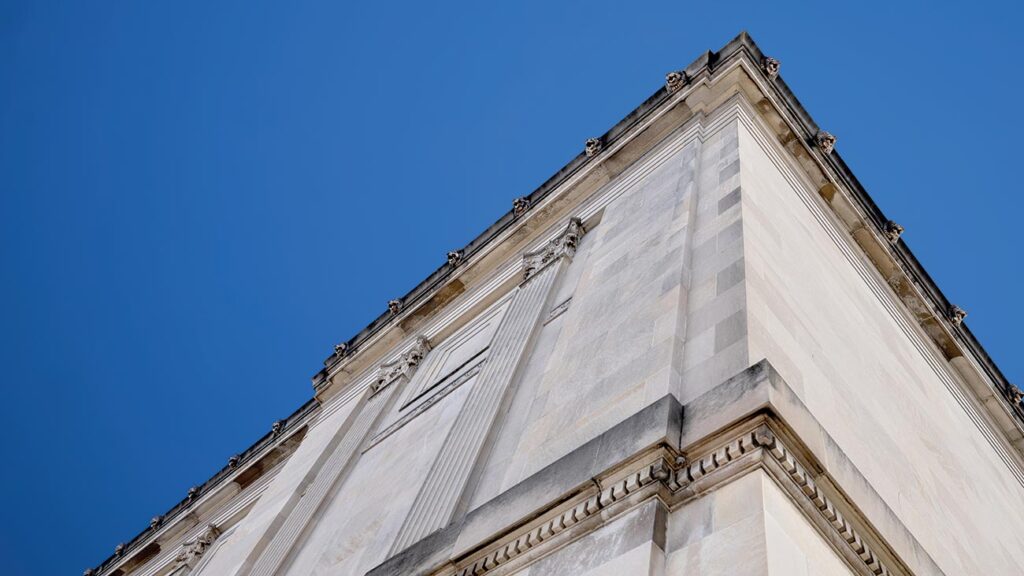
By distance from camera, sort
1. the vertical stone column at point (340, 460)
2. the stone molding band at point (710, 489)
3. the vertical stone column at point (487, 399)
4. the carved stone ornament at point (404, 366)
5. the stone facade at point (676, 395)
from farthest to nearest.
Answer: the carved stone ornament at point (404, 366) < the vertical stone column at point (340, 460) < the vertical stone column at point (487, 399) < the stone facade at point (676, 395) < the stone molding band at point (710, 489)

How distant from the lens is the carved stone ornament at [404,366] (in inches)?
803

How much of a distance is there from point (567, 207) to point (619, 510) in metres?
12.3

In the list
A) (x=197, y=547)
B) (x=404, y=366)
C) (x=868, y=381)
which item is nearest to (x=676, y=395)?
(x=868, y=381)

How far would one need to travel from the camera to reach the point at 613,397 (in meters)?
10.1

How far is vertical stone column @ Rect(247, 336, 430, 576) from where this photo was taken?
1656 centimetres

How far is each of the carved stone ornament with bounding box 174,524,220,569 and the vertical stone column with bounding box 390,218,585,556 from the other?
14.5 metres

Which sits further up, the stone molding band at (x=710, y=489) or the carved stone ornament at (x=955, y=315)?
the carved stone ornament at (x=955, y=315)


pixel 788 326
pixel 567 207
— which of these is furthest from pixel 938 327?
pixel 788 326

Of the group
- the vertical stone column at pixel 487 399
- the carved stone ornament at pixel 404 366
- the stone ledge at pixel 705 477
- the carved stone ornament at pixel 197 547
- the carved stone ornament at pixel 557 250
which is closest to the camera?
the stone ledge at pixel 705 477

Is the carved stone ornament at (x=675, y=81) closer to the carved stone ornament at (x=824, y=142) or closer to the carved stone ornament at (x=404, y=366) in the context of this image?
the carved stone ornament at (x=824, y=142)

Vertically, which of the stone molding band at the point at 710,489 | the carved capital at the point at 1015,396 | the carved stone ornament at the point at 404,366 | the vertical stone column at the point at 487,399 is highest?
the carved capital at the point at 1015,396

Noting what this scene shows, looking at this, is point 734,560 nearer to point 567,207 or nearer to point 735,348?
point 735,348

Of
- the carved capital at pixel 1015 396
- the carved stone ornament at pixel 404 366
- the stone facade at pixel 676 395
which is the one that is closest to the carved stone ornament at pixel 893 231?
the stone facade at pixel 676 395

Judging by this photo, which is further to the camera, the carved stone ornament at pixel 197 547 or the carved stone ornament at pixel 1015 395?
the carved stone ornament at pixel 197 547
